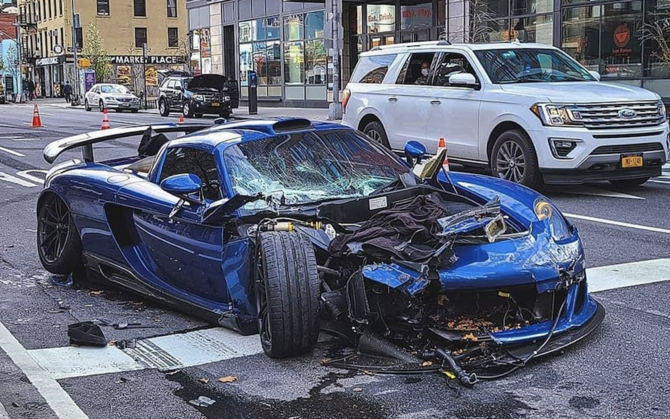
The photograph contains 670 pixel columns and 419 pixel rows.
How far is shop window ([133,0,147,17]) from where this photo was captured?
7425 cm

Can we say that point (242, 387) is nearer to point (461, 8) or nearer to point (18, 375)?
point (18, 375)

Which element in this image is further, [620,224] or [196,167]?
[620,224]

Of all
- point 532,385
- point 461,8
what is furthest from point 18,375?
point 461,8

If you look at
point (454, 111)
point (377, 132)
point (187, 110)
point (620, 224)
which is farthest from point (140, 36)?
point (620, 224)

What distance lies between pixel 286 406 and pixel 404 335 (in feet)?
2.71

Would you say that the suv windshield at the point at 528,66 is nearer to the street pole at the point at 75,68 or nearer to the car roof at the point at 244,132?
the car roof at the point at 244,132

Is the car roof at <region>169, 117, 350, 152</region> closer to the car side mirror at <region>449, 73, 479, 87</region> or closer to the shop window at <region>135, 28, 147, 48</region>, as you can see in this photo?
the car side mirror at <region>449, 73, 479, 87</region>

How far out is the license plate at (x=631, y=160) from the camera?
1027cm

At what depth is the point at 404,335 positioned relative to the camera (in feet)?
15.1

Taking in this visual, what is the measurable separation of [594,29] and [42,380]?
21.7 m

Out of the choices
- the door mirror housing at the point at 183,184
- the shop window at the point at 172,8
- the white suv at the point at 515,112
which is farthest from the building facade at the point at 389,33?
the shop window at the point at 172,8

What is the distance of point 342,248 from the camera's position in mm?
4777

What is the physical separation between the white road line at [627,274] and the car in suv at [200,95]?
26.8 metres

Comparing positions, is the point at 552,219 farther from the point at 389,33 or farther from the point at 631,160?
the point at 389,33
